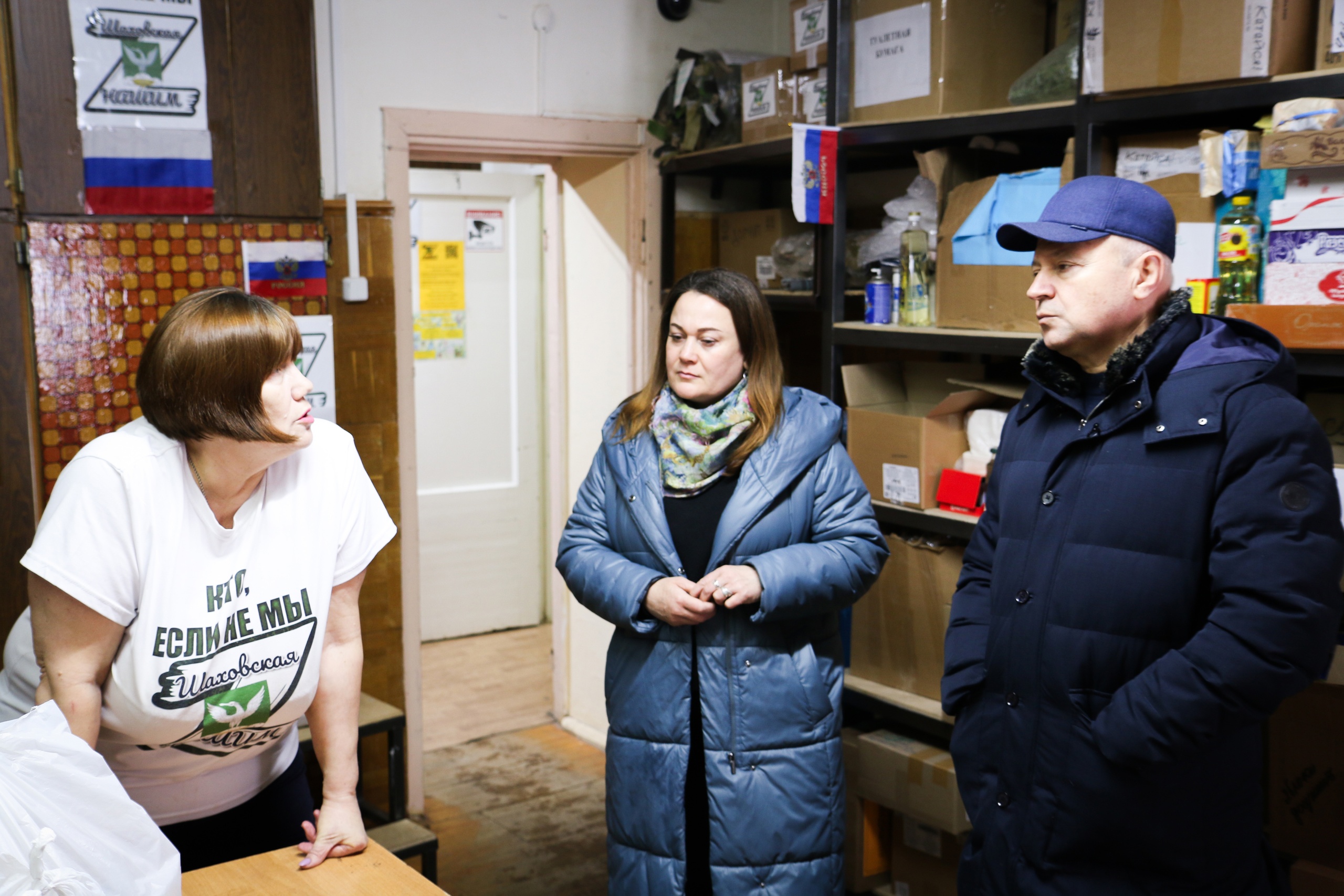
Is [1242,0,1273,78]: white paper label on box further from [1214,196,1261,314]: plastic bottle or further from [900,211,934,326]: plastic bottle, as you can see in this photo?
[900,211,934,326]: plastic bottle

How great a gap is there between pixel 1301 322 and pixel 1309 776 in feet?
2.70

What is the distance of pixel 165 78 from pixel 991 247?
196 cm

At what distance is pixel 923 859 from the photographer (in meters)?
2.65

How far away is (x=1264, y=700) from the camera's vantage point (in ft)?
4.39

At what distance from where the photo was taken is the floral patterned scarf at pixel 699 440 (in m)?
2.00

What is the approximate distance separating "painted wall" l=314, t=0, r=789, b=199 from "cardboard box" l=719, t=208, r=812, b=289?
1.58ft

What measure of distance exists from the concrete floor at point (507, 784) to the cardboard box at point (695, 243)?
163 centimetres

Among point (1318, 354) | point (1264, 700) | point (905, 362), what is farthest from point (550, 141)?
point (1264, 700)

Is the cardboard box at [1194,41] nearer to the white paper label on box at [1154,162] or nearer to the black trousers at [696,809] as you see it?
the white paper label on box at [1154,162]

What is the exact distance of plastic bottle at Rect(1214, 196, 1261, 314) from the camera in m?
1.91

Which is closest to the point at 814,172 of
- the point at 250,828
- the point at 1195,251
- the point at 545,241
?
the point at 1195,251

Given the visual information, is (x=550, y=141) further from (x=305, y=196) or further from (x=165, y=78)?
(x=165, y=78)

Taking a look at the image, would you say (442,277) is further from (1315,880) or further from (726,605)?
(1315,880)

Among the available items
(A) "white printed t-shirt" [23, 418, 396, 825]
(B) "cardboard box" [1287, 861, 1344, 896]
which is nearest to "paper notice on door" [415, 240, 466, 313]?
(A) "white printed t-shirt" [23, 418, 396, 825]
